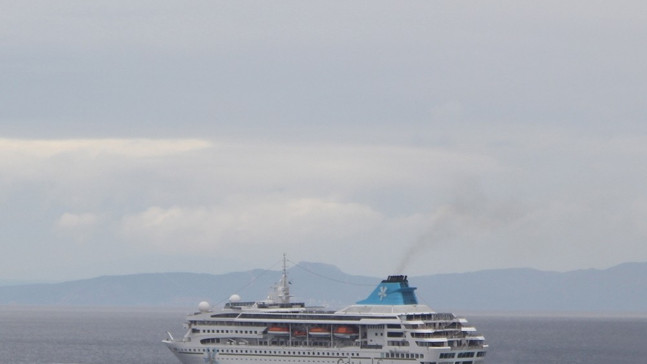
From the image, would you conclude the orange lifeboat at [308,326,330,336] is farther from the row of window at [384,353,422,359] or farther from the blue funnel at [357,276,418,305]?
the row of window at [384,353,422,359]

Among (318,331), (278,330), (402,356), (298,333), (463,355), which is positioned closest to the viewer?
(402,356)

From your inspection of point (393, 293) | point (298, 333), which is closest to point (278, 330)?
point (298, 333)

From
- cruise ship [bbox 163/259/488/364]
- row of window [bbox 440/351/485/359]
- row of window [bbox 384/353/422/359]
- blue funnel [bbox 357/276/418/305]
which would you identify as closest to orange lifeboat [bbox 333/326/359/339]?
cruise ship [bbox 163/259/488/364]

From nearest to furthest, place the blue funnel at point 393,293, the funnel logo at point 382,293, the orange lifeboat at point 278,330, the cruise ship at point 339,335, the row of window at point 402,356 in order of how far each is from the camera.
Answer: the row of window at point 402,356
the cruise ship at point 339,335
the blue funnel at point 393,293
the funnel logo at point 382,293
the orange lifeboat at point 278,330

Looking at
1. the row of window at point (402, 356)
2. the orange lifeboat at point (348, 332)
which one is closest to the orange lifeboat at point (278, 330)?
the orange lifeboat at point (348, 332)

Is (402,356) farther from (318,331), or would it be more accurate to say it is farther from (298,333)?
(298,333)

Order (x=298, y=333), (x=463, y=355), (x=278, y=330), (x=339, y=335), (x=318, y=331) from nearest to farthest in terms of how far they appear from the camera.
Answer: (x=463, y=355) < (x=339, y=335) < (x=318, y=331) < (x=298, y=333) < (x=278, y=330)

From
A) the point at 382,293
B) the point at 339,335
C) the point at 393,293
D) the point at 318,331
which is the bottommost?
the point at 339,335

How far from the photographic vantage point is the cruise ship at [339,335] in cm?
8850

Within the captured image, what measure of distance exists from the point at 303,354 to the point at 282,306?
21.7 feet

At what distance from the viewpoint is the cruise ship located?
290 ft

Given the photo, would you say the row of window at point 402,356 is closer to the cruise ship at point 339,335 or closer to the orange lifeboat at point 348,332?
the cruise ship at point 339,335

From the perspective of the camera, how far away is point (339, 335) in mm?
91625

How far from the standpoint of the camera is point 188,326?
97.1 meters
